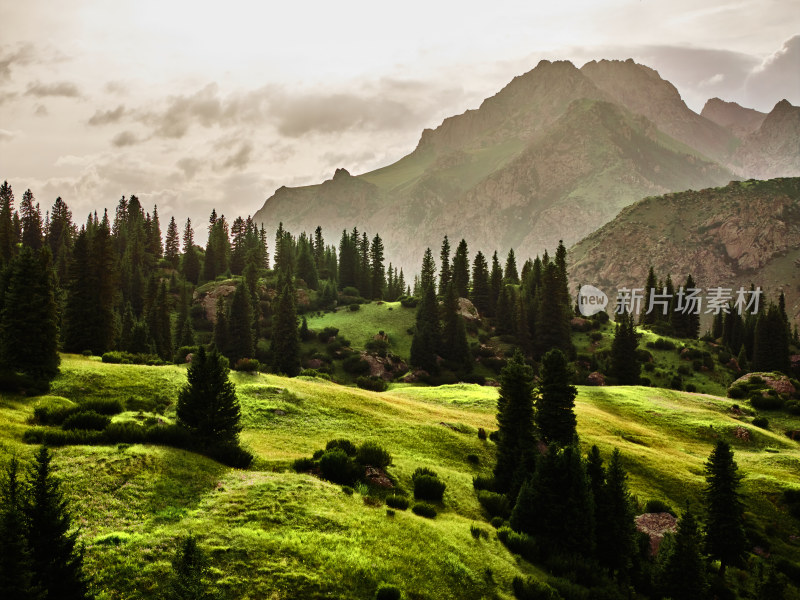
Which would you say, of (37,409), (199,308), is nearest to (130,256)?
(199,308)

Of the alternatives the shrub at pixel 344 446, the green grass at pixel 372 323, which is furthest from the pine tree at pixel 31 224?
the shrub at pixel 344 446

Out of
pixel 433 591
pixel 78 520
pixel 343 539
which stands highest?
pixel 78 520

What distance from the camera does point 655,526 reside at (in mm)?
34594

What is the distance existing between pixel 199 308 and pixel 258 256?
41.4 m

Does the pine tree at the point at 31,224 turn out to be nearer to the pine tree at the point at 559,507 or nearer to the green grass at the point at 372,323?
the green grass at the point at 372,323

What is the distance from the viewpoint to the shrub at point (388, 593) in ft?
55.1

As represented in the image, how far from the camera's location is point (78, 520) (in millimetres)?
17125

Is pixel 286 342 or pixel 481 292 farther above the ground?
pixel 481 292

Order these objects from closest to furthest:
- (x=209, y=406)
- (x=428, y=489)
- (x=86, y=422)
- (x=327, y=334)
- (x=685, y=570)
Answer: (x=86, y=422)
(x=685, y=570)
(x=428, y=489)
(x=209, y=406)
(x=327, y=334)

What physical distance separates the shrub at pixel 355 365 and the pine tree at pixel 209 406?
71238 mm

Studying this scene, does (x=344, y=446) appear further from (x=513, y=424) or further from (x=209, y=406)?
(x=513, y=424)

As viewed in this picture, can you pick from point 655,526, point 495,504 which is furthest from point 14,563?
point 655,526

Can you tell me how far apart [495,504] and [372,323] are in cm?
10364

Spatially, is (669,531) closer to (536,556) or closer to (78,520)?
(536,556)
